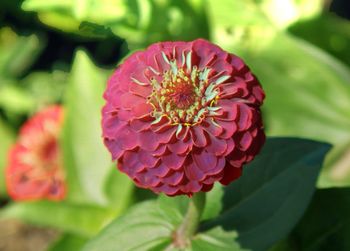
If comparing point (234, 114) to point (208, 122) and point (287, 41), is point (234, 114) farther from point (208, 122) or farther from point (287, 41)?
point (287, 41)

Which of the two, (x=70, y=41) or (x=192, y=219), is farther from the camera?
(x=70, y=41)

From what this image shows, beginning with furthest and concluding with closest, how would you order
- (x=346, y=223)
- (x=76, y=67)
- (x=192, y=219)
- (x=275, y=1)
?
(x=275, y=1)
(x=76, y=67)
(x=346, y=223)
(x=192, y=219)

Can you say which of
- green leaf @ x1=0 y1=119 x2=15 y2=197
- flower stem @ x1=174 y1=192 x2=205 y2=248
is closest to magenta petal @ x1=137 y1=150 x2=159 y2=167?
flower stem @ x1=174 y1=192 x2=205 y2=248

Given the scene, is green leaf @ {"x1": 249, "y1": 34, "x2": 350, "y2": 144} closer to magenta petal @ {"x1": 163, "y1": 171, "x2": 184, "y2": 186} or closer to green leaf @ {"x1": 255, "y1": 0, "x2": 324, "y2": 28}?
green leaf @ {"x1": 255, "y1": 0, "x2": 324, "y2": 28}

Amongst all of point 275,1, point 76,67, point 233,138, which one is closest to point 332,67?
point 275,1

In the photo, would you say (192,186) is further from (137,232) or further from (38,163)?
(38,163)

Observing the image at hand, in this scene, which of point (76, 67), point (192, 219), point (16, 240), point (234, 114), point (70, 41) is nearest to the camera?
point (234, 114)

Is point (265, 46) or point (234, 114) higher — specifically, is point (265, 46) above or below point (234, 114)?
below

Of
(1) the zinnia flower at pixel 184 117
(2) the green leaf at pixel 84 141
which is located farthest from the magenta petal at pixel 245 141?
(2) the green leaf at pixel 84 141
